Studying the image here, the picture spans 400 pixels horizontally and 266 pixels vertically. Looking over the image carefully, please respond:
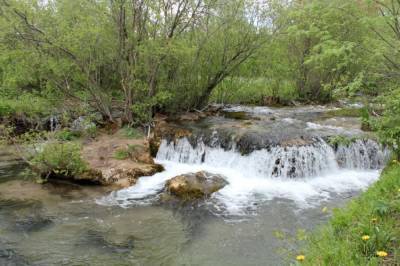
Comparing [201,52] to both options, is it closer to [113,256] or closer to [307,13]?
[307,13]

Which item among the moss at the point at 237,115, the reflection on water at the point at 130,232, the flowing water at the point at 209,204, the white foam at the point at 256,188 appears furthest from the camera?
the moss at the point at 237,115

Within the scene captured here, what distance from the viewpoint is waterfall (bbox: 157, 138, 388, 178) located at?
930 centimetres

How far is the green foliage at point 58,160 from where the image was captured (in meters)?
8.20

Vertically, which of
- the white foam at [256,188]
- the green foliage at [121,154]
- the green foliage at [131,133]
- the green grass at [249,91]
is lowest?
the white foam at [256,188]

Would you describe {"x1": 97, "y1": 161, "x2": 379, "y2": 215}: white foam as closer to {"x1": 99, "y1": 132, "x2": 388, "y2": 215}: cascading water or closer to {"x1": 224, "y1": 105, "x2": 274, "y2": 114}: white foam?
{"x1": 99, "y1": 132, "x2": 388, "y2": 215}: cascading water

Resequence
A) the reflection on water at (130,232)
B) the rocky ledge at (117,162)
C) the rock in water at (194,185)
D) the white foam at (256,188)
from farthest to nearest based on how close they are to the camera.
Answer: the rocky ledge at (117,162) → the rock in water at (194,185) → the white foam at (256,188) → the reflection on water at (130,232)

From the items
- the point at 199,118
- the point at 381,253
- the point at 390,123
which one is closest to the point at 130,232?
the point at 381,253

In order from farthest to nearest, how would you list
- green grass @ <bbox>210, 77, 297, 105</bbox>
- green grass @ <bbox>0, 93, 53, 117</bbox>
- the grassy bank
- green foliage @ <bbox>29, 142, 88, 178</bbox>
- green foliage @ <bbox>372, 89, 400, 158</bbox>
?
green grass @ <bbox>210, 77, 297, 105</bbox>
green grass @ <bbox>0, 93, 53, 117</bbox>
green foliage @ <bbox>29, 142, 88, 178</bbox>
green foliage @ <bbox>372, 89, 400, 158</bbox>
the grassy bank

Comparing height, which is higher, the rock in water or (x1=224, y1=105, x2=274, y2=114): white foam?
(x1=224, y1=105, x2=274, y2=114): white foam

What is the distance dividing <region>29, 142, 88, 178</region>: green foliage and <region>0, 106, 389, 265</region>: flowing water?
0.37m

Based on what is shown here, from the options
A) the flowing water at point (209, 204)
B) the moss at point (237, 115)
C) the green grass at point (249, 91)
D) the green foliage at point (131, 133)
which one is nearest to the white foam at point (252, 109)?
the green grass at point (249, 91)

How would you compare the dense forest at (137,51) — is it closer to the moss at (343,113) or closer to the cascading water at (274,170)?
the moss at (343,113)

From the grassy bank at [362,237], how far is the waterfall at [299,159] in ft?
16.0

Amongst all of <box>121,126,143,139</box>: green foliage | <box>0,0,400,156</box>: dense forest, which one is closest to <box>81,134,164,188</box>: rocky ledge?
<box>121,126,143,139</box>: green foliage
